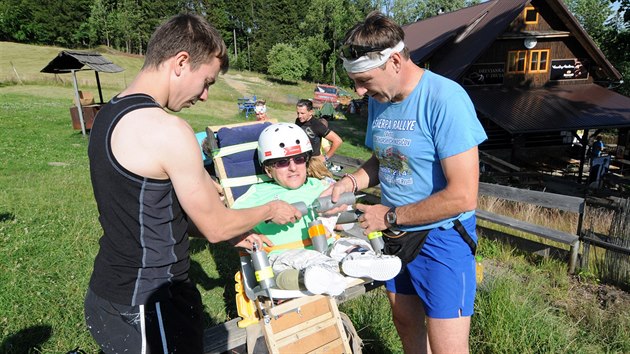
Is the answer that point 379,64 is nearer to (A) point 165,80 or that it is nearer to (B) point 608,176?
(A) point 165,80

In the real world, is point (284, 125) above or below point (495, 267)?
above

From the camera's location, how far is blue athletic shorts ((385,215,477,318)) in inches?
103

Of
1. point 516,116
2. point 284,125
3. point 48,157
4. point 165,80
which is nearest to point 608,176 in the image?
point 516,116

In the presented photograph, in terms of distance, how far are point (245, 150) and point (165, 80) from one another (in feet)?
10.3

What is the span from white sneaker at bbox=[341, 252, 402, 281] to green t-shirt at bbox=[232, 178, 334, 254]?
38.4 inches

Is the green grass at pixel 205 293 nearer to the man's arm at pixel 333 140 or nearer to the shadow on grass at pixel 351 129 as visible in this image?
the man's arm at pixel 333 140

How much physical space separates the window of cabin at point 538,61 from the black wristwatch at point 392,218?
23.1 meters

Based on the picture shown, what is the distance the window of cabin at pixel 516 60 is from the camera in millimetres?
21656

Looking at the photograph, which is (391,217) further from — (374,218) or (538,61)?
(538,61)

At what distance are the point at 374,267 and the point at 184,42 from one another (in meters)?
1.70

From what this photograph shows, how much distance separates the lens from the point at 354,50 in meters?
2.56

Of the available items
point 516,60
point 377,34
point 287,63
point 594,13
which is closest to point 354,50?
point 377,34

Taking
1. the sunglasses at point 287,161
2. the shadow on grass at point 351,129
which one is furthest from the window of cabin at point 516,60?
the sunglasses at point 287,161

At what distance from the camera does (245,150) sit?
5.17 m
